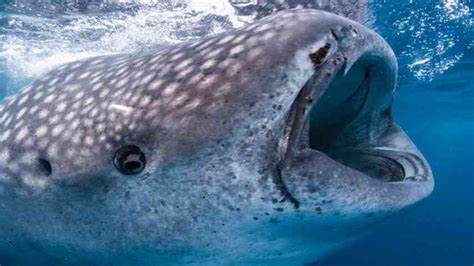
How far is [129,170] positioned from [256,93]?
807 millimetres

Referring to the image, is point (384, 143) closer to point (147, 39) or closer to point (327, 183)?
point (327, 183)

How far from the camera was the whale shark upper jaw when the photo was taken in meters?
1.95

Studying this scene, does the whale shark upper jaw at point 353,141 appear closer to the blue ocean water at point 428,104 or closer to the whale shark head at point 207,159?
the whale shark head at point 207,159

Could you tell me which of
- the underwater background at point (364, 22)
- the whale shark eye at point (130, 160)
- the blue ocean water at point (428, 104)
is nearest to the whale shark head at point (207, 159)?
the whale shark eye at point (130, 160)

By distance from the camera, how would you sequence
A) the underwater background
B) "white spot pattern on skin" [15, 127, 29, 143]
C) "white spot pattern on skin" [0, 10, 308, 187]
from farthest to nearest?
1. the underwater background
2. "white spot pattern on skin" [15, 127, 29, 143]
3. "white spot pattern on skin" [0, 10, 308, 187]

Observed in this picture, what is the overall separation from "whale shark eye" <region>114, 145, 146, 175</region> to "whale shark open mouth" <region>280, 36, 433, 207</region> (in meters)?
1.12

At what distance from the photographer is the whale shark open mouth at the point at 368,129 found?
107 inches

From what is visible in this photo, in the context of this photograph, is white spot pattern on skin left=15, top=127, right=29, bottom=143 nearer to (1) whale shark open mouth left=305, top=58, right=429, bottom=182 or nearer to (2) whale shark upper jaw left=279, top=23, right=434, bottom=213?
(2) whale shark upper jaw left=279, top=23, right=434, bottom=213

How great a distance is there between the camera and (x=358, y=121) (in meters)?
3.14

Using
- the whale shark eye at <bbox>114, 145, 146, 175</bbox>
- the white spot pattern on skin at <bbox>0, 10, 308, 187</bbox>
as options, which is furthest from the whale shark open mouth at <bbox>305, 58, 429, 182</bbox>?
the whale shark eye at <bbox>114, 145, 146, 175</bbox>

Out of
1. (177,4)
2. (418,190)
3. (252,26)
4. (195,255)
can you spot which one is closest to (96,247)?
(195,255)

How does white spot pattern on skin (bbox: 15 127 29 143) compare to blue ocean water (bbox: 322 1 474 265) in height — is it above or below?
above

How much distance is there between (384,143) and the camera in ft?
10.4

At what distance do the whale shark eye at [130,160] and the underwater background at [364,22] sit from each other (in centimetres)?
154
